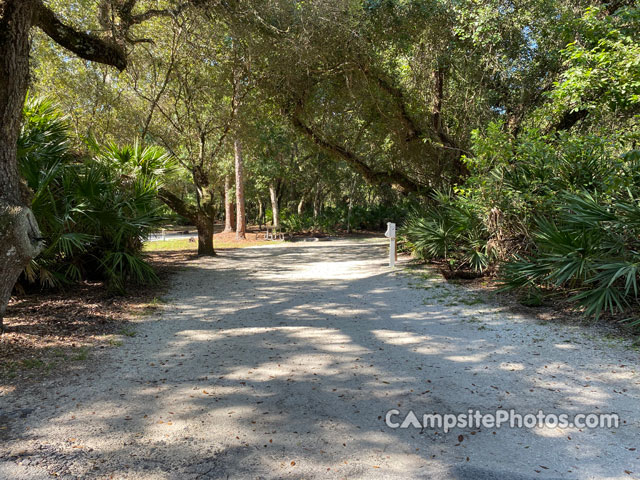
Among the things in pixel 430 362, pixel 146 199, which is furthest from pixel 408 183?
pixel 430 362

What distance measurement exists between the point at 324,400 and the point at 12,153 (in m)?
4.17

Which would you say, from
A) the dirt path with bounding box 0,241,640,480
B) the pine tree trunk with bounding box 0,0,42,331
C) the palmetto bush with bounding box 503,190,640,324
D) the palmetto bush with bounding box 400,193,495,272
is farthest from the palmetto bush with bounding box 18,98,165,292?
the palmetto bush with bounding box 503,190,640,324

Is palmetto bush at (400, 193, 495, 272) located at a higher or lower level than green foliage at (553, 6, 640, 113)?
lower

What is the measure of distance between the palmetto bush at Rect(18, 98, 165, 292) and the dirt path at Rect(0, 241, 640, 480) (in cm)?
213

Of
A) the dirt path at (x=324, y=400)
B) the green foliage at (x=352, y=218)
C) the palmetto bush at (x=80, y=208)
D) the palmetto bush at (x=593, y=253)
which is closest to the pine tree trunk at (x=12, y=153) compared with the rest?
the dirt path at (x=324, y=400)

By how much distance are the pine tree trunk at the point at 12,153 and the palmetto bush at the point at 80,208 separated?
1.52 m

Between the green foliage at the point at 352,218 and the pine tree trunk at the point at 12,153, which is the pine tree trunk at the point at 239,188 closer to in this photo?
the green foliage at the point at 352,218

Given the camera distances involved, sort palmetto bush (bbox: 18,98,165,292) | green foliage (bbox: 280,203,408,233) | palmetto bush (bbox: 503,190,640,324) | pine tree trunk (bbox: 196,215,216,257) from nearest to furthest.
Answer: palmetto bush (bbox: 503,190,640,324), palmetto bush (bbox: 18,98,165,292), pine tree trunk (bbox: 196,215,216,257), green foliage (bbox: 280,203,408,233)

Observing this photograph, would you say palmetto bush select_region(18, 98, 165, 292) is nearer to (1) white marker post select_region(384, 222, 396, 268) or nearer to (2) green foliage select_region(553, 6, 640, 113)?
(1) white marker post select_region(384, 222, 396, 268)

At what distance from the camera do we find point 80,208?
7059 millimetres

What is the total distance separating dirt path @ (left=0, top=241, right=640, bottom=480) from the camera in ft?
8.80

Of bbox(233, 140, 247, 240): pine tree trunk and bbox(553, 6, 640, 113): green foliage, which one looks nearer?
bbox(553, 6, 640, 113): green foliage

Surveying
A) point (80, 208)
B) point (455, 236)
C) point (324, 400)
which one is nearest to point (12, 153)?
point (80, 208)

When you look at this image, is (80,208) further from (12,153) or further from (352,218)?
(352,218)
